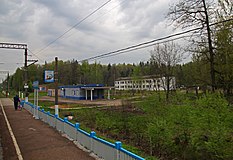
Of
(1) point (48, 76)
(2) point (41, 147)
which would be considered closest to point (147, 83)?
(1) point (48, 76)

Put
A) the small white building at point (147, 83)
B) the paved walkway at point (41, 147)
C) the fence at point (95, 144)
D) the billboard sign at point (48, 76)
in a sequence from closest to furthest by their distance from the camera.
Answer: the fence at point (95, 144) < the paved walkway at point (41, 147) < the billboard sign at point (48, 76) < the small white building at point (147, 83)

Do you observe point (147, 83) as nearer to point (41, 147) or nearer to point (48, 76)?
point (48, 76)

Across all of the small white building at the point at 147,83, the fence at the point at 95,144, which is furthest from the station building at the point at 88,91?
the fence at the point at 95,144

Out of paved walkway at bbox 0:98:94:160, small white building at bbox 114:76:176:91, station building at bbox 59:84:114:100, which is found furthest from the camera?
station building at bbox 59:84:114:100

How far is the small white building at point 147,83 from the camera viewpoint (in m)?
31.6

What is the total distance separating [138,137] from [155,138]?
117 inches

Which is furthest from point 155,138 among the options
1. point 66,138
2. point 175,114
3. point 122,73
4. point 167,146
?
point 122,73

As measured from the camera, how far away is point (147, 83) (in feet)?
242

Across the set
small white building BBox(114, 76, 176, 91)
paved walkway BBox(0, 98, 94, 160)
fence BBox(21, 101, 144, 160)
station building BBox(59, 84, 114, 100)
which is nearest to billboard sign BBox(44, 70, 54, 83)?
fence BBox(21, 101, 144, 160)

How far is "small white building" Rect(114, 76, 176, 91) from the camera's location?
104ft

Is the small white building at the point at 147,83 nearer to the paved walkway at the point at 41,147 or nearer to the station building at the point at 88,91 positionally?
the paved walkway at the point at 41,147

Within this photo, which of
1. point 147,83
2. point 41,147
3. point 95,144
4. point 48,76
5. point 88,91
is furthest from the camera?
point 147,83

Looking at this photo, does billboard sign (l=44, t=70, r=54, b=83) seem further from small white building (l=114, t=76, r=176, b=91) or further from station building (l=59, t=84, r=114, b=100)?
station building (l=59, t=84, r=114, b=100)

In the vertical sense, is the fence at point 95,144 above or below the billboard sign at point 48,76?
below
